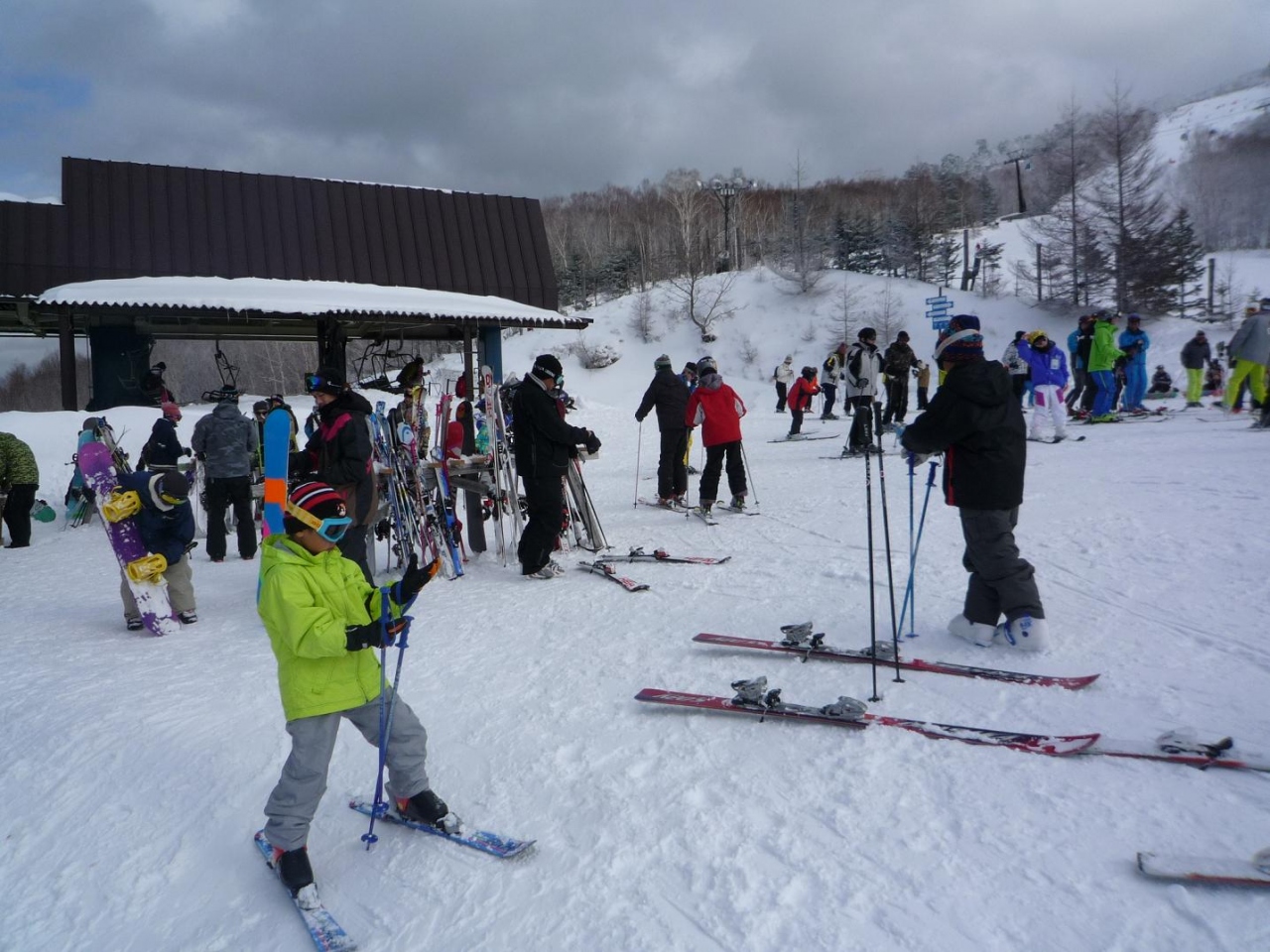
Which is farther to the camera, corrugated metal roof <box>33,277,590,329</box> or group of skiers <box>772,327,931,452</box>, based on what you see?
corrugated metal roof <box>33,277,590,329</box>

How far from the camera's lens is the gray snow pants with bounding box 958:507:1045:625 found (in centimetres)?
443

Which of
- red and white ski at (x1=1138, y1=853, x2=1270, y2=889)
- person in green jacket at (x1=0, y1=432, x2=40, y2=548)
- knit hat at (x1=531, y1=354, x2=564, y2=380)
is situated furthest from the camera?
person in green jacket at (x1=0, y1=432, x2=40, y2=548)

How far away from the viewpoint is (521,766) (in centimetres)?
356

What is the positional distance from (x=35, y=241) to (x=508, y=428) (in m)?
13.6

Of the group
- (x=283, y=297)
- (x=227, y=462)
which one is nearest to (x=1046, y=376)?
(x=227, y=462)

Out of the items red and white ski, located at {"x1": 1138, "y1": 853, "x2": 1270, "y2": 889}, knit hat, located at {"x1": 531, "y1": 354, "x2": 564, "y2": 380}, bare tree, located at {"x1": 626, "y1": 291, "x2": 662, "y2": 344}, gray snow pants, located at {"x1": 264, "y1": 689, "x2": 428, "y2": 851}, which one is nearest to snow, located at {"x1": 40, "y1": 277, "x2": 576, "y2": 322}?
knit hat, located at {"x1": 531, "y1": 354, "x2": 564, "y2": 380}

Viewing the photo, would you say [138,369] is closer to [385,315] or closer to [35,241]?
[35,241]

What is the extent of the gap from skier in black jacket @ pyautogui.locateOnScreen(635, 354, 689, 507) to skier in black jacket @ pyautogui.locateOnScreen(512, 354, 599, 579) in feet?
9.27

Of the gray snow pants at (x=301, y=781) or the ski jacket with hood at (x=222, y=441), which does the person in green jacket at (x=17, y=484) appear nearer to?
the ski jacket with hood at (x=222, y=441)

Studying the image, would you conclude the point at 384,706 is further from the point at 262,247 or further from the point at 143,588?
the point at 262,247

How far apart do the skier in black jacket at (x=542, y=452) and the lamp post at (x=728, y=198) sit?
4784 cm

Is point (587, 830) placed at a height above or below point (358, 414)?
below

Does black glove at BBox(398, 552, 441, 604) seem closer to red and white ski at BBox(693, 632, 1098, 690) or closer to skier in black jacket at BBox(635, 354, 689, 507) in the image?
red and white ski at BBox(693, 632, 1098, 690)

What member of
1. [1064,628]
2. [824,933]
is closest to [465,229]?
[1064,628]
